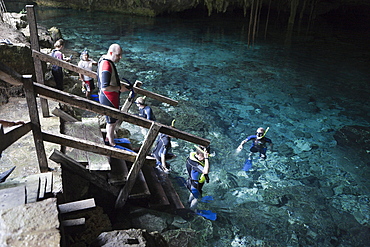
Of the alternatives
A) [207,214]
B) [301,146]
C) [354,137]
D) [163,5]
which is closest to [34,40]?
[207,214]

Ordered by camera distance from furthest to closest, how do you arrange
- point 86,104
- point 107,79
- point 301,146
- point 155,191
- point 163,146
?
1. point 301,146
2. point 163,146
3. point 155,191
4. point 107,79
5. point 86,104

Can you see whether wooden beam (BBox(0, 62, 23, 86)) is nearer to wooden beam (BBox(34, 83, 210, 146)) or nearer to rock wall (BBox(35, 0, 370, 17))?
wooden beam (BBox(34, 83, 210, 146))

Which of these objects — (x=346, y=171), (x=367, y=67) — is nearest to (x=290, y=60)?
(x=367, y=67)

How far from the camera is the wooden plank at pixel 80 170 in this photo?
14.1 ft

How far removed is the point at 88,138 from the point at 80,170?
1057 mm

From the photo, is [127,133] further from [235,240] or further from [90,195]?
[235,240]

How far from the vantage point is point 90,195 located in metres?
4.96

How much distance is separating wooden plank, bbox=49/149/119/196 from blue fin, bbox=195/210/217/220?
6.75 feet

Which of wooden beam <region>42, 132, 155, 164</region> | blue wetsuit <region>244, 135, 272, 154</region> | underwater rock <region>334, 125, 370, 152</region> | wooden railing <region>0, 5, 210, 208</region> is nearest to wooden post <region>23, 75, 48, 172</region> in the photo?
wooden railing <region>0, 5, 210, 208</region>

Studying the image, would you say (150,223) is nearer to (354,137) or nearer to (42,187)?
(42,187)

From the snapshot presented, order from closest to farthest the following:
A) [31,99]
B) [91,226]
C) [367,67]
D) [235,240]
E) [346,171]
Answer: [31,99], [91,226], [235,240], [346,171], [367,67]

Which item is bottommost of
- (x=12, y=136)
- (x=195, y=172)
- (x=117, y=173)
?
(x=195, y=172)

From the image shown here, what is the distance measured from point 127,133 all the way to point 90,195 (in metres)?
3.86

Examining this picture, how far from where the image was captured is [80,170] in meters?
4.61
